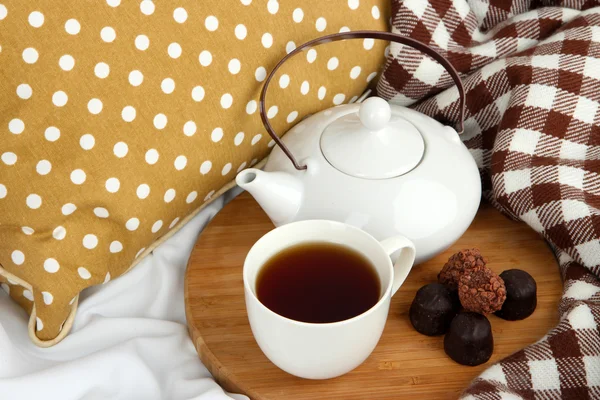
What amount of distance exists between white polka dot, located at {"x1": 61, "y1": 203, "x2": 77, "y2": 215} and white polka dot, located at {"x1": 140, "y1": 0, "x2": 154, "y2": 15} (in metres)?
0.20

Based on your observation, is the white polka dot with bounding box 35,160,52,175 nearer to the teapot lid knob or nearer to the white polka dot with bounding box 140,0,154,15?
the white polka dot with bounding box 140,0,154,15

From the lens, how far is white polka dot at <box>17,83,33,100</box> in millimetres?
621

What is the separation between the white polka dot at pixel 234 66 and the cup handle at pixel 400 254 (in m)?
0.24

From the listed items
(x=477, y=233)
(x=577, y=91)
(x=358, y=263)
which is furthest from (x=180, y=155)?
(x=577, y=91)

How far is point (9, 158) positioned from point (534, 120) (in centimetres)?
56

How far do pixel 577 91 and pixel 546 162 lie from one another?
0.09 meters

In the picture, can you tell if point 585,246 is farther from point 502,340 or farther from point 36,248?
point 36,248

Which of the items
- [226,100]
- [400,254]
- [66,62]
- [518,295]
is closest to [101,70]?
[66,62]

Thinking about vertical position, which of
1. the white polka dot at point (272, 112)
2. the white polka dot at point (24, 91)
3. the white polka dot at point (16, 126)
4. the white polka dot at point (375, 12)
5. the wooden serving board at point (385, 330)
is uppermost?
the white polka dot at point (24, 91)

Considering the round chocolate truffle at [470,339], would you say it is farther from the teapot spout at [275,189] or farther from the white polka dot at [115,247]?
the white polka dot at [115,247]

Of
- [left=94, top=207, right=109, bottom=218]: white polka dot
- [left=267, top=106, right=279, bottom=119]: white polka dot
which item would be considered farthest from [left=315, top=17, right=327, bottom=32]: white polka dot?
[left=94, top=207, right=109, bottom=218]: white polka dot

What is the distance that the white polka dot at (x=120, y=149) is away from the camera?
0.66 metres

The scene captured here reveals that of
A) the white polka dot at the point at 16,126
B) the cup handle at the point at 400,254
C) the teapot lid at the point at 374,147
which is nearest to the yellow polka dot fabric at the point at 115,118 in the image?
the white polka dot at the point at 16,126

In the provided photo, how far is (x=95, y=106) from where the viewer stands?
0.65m
